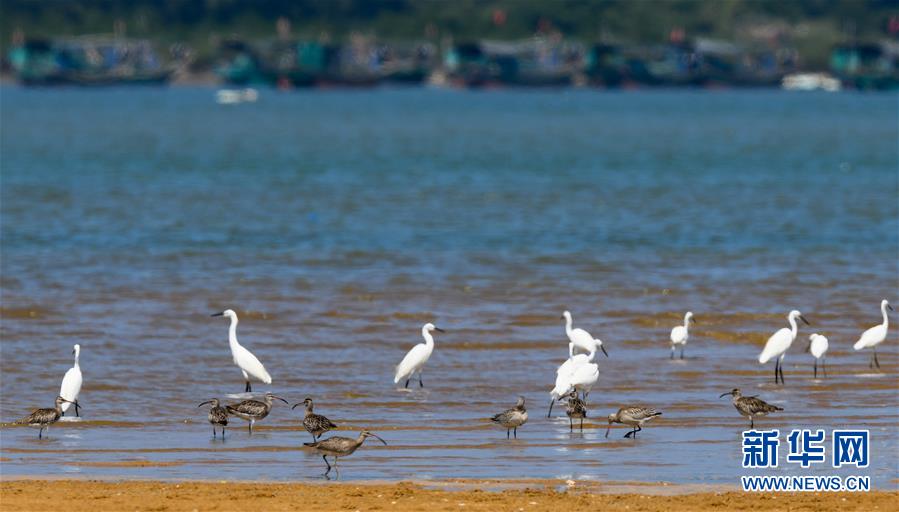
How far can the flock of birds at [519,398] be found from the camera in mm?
16547

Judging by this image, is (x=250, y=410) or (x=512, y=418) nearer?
(x=512, y=418)

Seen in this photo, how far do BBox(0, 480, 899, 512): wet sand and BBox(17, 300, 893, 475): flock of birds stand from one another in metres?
1.17

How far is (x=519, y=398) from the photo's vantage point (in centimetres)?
1733

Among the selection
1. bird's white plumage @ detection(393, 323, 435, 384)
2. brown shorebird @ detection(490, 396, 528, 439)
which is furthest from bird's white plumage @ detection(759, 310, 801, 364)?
brown shorebird @ detection(490, 396, 528, 439)

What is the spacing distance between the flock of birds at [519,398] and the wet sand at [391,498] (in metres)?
1.17

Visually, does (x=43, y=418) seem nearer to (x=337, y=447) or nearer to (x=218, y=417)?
(x=218, y=417)

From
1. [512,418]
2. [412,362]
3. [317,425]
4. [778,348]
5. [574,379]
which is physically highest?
[778,348]

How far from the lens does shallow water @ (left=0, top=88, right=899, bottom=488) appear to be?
54.9ft

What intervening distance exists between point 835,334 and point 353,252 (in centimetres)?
1473

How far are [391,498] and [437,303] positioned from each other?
15.0 metres

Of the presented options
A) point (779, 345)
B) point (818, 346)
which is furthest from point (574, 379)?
point (818, 346)

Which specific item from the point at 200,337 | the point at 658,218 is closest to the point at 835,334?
the point at 200,337

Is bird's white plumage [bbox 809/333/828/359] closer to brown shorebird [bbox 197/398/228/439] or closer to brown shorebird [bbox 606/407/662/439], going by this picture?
brown shorebird [bbox 606/407/662/439]

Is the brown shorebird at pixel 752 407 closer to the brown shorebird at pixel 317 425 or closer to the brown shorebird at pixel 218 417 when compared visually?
the brown shorebird at pixel 317 425
